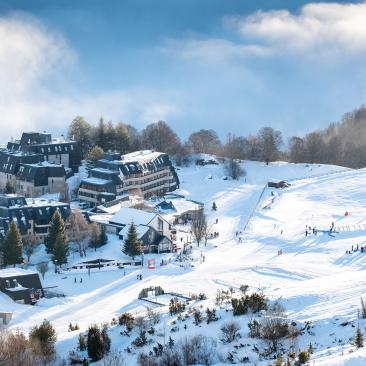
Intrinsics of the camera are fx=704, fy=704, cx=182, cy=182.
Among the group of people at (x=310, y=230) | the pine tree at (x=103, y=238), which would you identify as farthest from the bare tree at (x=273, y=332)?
the pine tree at (x=103, y=238)

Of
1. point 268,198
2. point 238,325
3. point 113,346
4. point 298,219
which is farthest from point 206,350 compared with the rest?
point 268,198

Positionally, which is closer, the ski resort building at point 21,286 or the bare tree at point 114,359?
the bare tree at point 114,359

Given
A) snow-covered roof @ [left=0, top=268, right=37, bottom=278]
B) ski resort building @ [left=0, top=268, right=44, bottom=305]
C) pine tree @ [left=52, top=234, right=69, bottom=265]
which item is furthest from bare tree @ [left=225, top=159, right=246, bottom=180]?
ski resort building @ [left=0, top=268, right=44, bottom=305]

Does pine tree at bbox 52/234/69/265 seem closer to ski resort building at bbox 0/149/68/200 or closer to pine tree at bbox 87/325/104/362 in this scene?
ski resort building at bbox 0/149/68/200

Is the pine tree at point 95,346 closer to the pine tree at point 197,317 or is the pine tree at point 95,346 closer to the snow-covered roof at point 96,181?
the pine tree at point 197,317

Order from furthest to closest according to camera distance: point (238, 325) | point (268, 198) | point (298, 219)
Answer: point (268, 198) → point (298, 219) → point (238, 325)

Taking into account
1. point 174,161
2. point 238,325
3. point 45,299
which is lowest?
point 45,299

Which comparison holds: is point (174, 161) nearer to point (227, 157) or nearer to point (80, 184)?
point (227, 157)
